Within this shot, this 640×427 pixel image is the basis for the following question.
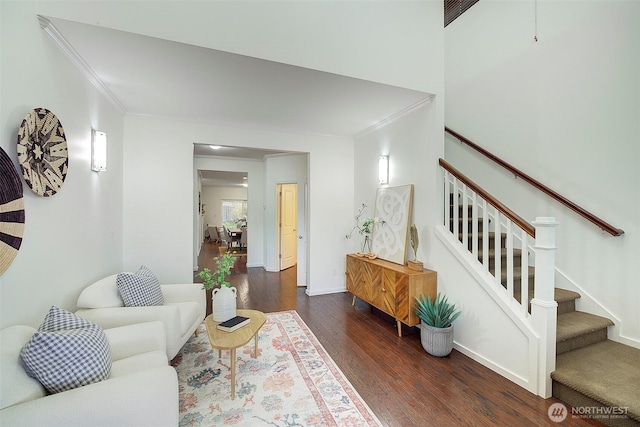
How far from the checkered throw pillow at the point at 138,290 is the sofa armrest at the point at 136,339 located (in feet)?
1.70

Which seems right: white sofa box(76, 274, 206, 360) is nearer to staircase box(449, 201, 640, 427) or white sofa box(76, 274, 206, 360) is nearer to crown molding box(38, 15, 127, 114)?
crown molding box(38, 15, 127, 114)

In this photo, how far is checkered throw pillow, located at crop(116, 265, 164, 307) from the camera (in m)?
2.37

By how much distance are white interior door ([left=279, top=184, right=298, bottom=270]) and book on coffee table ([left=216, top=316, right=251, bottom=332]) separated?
391 cm

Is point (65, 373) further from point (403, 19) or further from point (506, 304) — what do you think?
point (403, 19)

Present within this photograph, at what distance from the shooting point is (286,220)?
20.9 ft

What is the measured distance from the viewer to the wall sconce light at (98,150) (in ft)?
8.61

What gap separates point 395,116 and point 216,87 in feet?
7.61

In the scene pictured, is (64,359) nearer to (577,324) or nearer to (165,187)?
(165,187)

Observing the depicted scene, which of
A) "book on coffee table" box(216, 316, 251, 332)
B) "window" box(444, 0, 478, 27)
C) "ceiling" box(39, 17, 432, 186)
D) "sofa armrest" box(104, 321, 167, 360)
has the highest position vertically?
"window" box(444, 0, 478, 27)

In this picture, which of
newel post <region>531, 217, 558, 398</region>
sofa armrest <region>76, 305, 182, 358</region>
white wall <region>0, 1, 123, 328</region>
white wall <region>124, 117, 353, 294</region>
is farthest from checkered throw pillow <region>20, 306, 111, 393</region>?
newel post <region>531, 217, 558, 398</region>

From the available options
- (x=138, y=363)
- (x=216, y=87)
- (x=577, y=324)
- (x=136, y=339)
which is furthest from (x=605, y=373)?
(x=216, y=87)

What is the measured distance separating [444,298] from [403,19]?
3025 millimetres

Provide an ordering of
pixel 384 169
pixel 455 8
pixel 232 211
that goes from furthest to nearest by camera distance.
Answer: pixel 232 211, pixel 455 8, pixel 384 169

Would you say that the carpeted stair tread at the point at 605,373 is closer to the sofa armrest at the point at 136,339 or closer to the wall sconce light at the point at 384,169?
the wall sconce light at the point at 384,169
